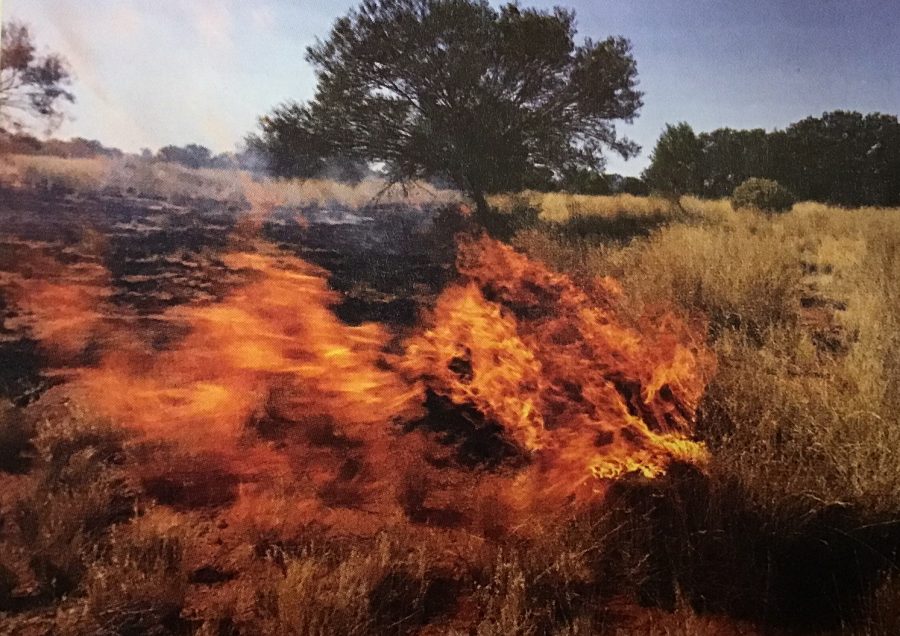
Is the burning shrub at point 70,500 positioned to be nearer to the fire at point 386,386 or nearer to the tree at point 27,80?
the fire at point 386,386

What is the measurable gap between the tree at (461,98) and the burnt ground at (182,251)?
0.38 m

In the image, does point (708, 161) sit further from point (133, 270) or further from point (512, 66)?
point (133, 270)

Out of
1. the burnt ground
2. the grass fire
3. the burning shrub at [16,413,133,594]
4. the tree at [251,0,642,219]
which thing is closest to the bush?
the grass fire

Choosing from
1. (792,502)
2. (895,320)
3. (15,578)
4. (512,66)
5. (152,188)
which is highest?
(512,66)

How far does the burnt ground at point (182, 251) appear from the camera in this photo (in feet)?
10.2

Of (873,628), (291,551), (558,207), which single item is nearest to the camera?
(873,628)

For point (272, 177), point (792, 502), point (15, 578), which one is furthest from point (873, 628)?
point (272, 177)

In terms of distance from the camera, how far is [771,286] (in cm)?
362

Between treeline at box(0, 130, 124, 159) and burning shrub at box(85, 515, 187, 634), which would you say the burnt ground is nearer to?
treeline at box(0, 130, 124, 159)

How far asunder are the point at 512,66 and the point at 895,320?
2.51m

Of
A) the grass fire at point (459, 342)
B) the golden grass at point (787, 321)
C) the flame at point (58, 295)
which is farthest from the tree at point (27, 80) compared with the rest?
the golden grass at point (787, 321)

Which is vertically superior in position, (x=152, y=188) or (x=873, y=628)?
(x=152, y=188)

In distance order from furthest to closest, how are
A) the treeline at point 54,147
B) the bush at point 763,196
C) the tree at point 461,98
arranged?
1. the tree at point 461,98
2. the bush at point 763,196
3. the treeline at point 54,147

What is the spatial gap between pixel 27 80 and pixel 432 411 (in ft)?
8.83
